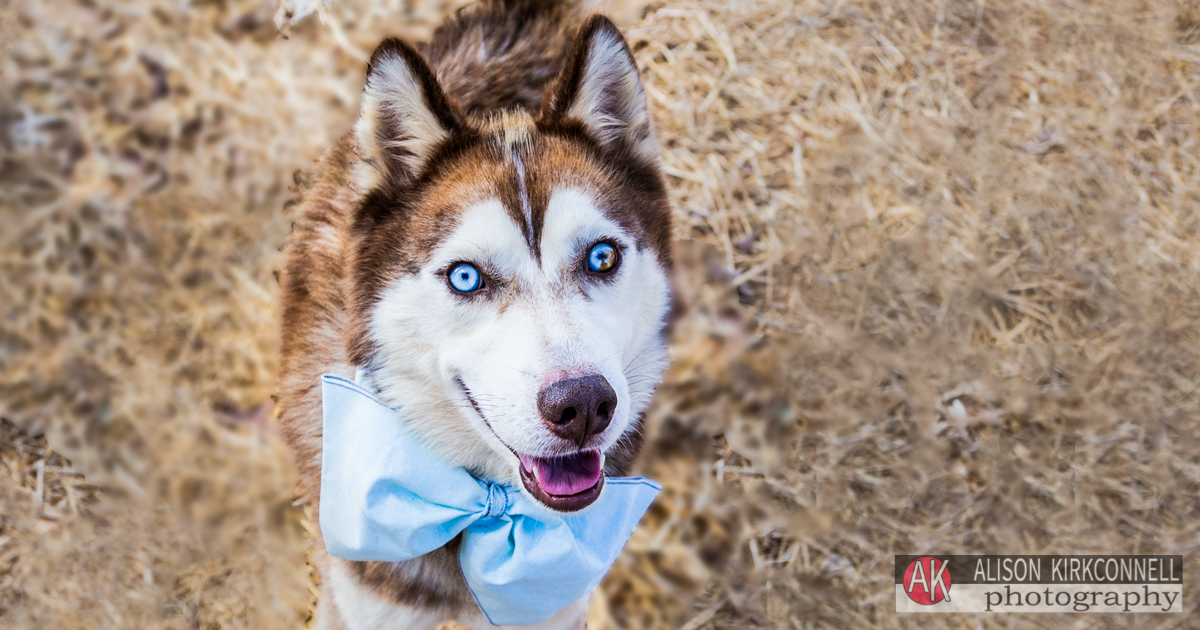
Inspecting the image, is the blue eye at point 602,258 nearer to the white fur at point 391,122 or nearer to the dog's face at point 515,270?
the dog's face at point 515,270

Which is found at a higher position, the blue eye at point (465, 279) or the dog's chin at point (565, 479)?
the blue eye at point (465, 279)

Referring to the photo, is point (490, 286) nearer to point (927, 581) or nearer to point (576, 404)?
point (576, 404)

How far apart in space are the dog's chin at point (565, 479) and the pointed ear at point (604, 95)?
982 mm

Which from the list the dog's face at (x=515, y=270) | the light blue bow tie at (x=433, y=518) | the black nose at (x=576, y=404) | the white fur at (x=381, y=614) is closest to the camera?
the black nose at (x=576, y=404)

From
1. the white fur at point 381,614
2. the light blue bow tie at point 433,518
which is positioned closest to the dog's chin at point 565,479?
the light blue bow tie at point 433,518

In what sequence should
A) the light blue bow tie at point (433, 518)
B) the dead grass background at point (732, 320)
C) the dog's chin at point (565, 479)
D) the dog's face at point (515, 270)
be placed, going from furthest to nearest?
1. the dead grass background at point (732, 320)
2. the light blue bow tie at point (433, 518)
3. the dog's chin at point (565, 479)
4. the dog's face at point (515, 270)

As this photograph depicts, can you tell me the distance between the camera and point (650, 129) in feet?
9.25

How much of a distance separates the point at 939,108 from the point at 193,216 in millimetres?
3866

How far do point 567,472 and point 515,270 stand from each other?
1.82 feet

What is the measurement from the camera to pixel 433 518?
247 cm

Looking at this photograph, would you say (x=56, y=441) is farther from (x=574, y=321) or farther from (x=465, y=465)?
(x=574, y=321)

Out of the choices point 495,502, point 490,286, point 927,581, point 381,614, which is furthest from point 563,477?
point 927,581

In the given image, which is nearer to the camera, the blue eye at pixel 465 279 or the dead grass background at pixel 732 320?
the blue eye at pixel 465 279

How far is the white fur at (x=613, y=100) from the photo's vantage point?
2.58 meters
